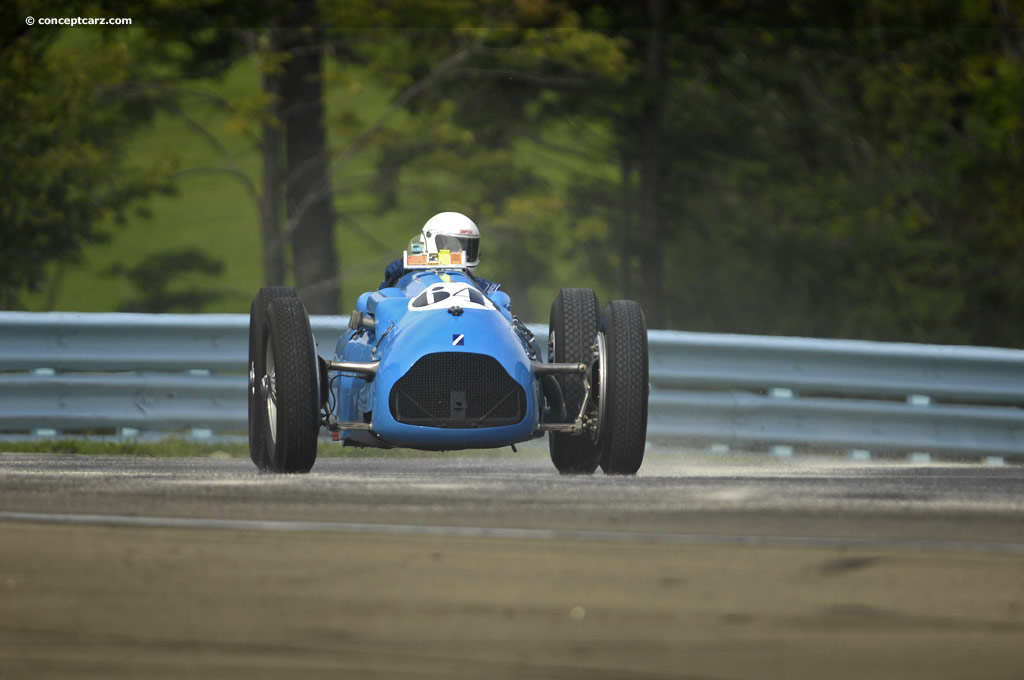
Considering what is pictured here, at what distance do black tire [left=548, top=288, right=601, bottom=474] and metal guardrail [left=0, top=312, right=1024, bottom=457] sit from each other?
100 inches

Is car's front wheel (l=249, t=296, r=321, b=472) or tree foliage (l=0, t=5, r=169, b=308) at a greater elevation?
tree foliage (l=0, t=5, r=169, b=308)

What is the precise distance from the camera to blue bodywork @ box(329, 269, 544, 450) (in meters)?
8.96

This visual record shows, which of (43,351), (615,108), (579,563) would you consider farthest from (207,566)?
(615,108)

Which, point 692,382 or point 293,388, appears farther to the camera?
point 692,382

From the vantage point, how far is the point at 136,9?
2512 centimetres

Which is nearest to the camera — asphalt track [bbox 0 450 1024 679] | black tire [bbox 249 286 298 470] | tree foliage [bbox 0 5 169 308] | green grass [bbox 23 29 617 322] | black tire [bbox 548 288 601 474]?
asphalt track [bbox 0 450 1024 679]

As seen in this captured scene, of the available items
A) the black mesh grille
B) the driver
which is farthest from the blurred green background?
the black mesh grille

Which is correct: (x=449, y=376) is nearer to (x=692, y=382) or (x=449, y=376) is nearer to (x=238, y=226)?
(x=692, y=382)

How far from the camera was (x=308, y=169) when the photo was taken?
82.5 ft

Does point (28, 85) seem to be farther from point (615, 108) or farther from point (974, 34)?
point (974, 34)

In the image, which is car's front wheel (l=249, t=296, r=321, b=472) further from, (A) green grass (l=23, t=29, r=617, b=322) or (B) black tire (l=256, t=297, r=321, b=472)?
(A) green grass (l=23, t=29, r=617, b=322)

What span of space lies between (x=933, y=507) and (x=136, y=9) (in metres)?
19.7

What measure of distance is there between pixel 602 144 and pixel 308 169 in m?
13.0

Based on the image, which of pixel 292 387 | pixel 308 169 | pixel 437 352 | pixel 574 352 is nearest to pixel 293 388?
pixel 292 387
